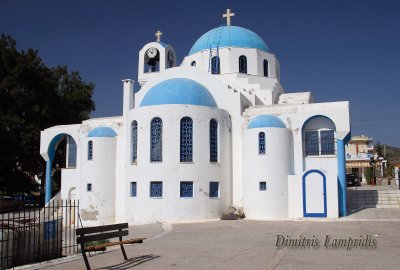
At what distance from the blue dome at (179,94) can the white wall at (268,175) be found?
2980mm

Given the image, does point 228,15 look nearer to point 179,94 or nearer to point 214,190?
point 179,94

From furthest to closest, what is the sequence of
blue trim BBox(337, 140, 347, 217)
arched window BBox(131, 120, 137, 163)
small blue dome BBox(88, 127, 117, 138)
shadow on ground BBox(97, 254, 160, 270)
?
small blue dome BBox(88, 127, 117, 138) → arched window BBox(131, 120, 137, 163) → blue trim BBox(337, 140, 347, 217) → shadow on ground BBox(97, 254, 160, 270)

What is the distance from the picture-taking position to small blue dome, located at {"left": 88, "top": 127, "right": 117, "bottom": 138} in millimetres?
23972

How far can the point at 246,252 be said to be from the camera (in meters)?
10.8

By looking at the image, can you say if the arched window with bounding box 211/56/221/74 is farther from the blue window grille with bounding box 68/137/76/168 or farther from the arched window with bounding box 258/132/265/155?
the blue window grille with bounding box 68/137/76/168

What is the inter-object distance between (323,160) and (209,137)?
559 centimetres

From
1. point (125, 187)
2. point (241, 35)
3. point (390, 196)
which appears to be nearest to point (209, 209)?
point (125, 187)

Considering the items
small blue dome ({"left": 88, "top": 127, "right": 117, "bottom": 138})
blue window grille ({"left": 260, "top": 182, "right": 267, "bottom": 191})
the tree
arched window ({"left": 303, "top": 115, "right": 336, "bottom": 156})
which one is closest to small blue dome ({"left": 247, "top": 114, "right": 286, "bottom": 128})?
arched window ({"left": 303, "top": 115, "right": 336, "bottom": 156})

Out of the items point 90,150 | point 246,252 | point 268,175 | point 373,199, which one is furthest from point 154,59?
point 246,252

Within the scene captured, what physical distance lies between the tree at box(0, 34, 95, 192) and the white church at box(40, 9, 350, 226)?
10.1m

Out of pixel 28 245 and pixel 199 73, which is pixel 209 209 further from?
pixel 28 245

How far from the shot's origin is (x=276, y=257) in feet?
32.7

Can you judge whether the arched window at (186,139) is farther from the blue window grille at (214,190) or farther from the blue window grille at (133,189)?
the blue window grille at (133,189)

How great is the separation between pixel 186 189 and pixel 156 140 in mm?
2837
